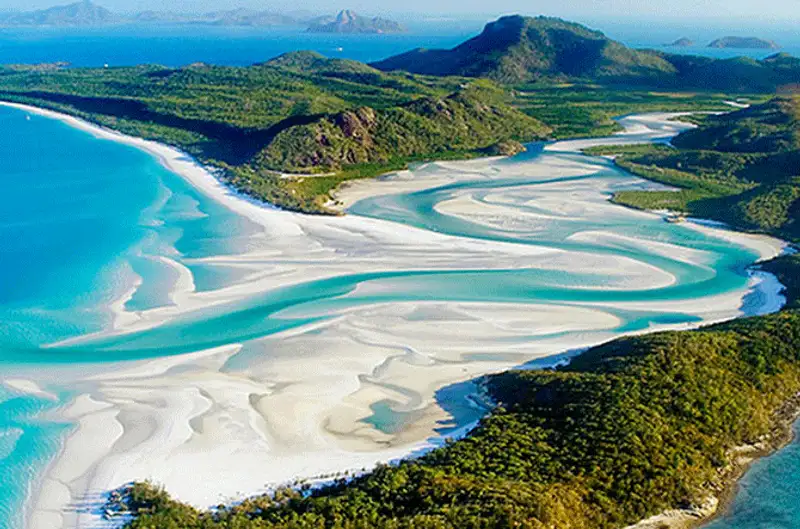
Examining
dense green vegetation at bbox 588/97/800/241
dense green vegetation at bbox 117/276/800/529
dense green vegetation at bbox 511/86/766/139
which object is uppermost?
dense green vegetation at bbox 511/86/766/139

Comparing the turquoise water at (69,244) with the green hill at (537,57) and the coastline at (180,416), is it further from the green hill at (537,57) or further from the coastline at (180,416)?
the green hill at (537,57)

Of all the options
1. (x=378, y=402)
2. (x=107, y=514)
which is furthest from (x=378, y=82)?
(x=107, y=514)

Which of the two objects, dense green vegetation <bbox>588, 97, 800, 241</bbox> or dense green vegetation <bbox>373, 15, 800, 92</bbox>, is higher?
dense green vegetation <bbox>373, 15, 800, 92</bbox>

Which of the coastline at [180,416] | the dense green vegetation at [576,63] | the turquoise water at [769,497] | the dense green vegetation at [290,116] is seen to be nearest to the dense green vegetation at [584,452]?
the turquoise water at [769,497]

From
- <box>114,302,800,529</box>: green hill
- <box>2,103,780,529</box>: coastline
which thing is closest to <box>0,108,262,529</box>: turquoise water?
<box>2,103,780,529</box>: coastline

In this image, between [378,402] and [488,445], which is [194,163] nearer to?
[378,402]

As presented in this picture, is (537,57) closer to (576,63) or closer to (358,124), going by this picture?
(576,63)

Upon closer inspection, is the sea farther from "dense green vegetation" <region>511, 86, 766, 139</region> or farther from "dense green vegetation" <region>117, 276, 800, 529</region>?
"dense green vegetation" <region>511, 86, 766, 139</region>
